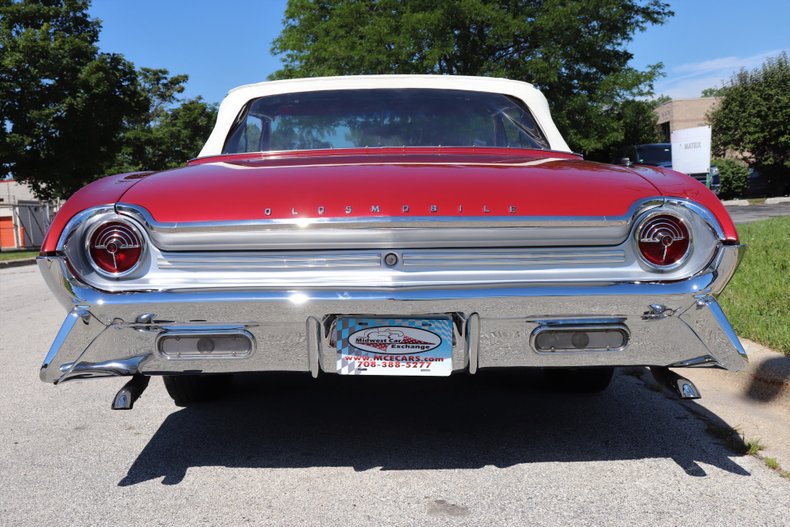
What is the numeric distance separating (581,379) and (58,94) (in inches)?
1091

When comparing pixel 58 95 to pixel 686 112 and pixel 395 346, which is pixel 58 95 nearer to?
pixel 395 346

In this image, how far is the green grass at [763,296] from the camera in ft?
15.8

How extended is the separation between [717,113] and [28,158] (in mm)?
30455

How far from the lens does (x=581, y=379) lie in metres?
4.21

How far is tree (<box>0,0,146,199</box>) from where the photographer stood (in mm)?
26641

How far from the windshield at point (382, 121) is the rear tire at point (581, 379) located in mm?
1241

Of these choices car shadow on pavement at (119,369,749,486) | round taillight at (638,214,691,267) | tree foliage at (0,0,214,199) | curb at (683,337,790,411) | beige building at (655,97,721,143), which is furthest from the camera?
beige building at (655,97,721,143)

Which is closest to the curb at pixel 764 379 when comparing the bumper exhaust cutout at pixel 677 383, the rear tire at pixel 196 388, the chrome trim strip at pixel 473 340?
the bumper exhaust cutout at pixel 677 383

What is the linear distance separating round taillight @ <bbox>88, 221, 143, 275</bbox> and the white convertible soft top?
143 cm

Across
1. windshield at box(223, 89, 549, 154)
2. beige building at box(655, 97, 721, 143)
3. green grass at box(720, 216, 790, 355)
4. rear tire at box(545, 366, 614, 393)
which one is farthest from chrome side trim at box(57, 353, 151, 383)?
beige building at box(655, 97, 721, 143)

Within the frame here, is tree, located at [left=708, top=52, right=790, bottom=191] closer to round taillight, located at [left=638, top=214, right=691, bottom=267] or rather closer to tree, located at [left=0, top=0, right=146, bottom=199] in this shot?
tree, located at [left=0, top=0, right=146, bottom=199]

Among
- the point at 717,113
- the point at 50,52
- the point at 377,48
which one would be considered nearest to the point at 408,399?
the point at 377,48

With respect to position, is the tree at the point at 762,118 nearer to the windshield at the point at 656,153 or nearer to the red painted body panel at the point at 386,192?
the windshield at the point at 656,153

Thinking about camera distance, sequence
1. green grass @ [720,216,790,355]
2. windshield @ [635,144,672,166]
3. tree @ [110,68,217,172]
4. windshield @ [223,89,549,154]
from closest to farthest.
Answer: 1. windshield @ [223,89,549,154]
2. green grass @ [720,216,790,355]
3. windshield @ [635,144,672,166]
4. tree @ [110,68,217,172]
